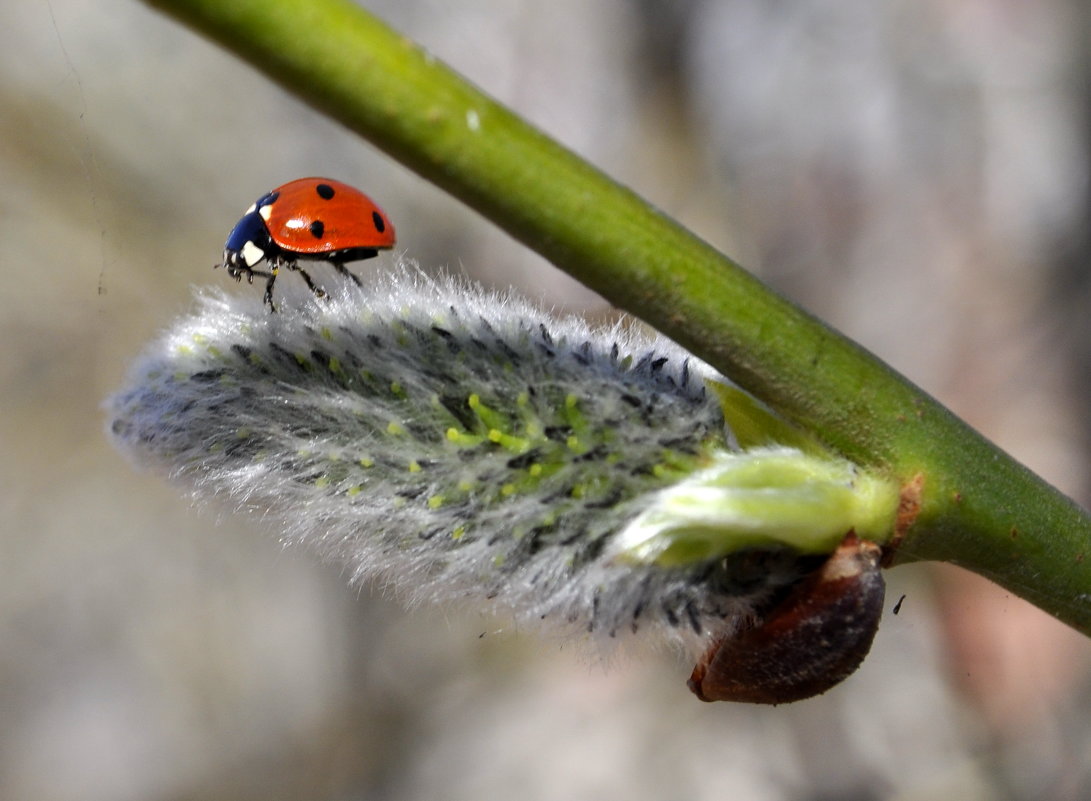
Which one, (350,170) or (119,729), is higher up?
(350,170)

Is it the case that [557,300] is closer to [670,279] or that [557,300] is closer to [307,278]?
[307,278]

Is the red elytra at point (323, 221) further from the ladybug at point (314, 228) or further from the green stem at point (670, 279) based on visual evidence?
the green stem at point (670, 279)

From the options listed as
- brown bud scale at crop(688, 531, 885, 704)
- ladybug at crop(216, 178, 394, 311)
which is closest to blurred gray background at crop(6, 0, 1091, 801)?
ladybug at crop(216, 178, 394, 311)

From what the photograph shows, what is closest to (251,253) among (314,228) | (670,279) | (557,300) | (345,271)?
(314,228)

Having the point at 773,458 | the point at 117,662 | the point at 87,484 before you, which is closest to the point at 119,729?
the point at 117,662

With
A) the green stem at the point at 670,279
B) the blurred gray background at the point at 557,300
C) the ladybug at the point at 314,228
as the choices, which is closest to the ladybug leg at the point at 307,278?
the ladybug at the point at 314,228

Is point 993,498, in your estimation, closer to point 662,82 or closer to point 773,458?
point 773,458

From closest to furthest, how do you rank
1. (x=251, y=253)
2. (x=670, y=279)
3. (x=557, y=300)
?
1. (x=670, y=279)
2. (x=251, y=253)
3. (x=557, y=300)
